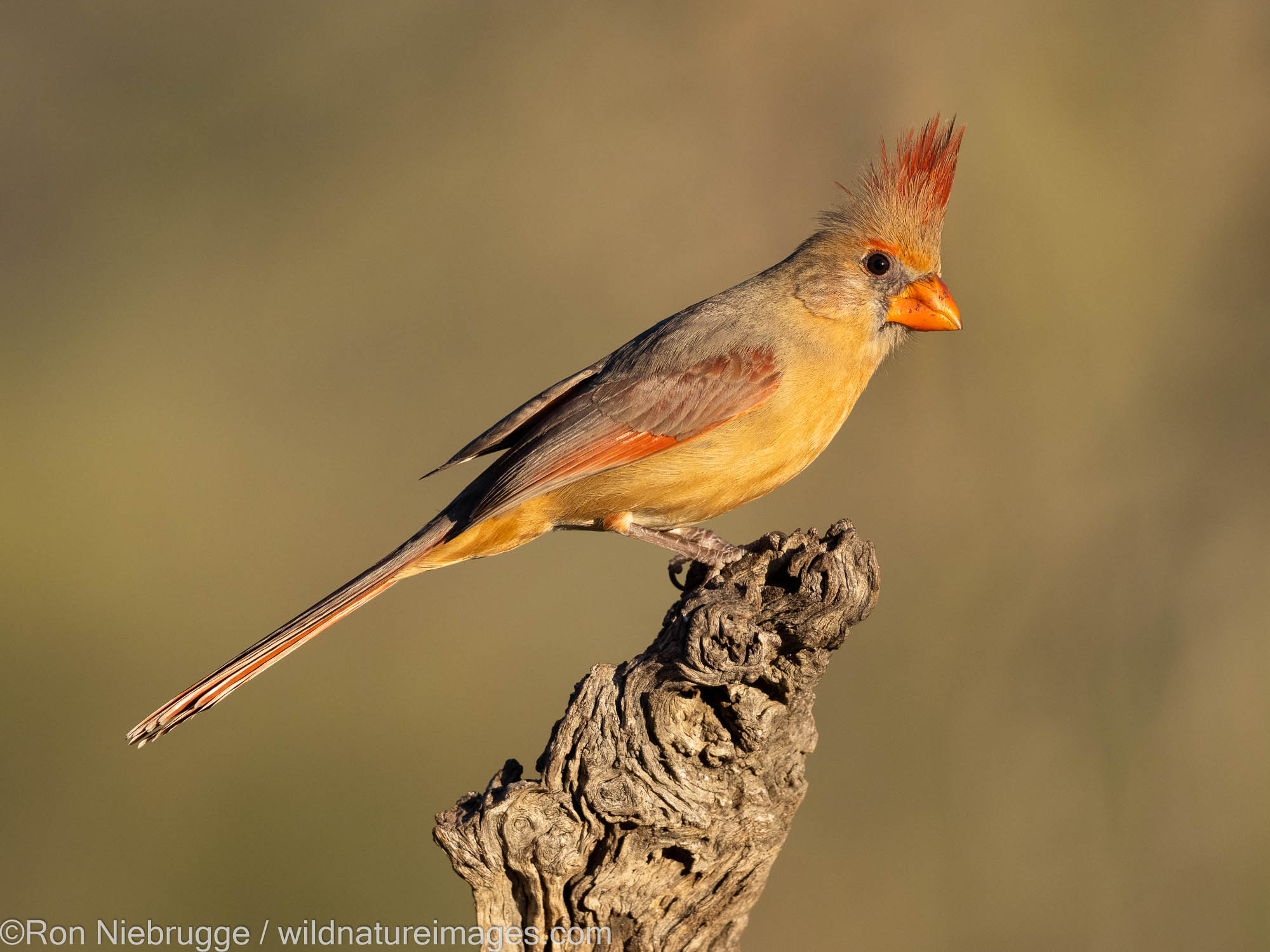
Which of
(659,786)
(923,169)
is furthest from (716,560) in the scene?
(923,169)

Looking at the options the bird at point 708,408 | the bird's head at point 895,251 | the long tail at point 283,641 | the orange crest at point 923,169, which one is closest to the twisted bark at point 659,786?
the bird at point 708,408

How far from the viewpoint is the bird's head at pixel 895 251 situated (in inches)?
157

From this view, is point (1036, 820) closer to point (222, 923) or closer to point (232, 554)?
point (222, 923)

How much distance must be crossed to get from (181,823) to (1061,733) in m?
3.88

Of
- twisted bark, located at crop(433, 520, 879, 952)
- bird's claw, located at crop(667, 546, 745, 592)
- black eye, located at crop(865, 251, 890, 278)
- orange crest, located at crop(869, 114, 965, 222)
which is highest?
orange crest, located at crop(869, 114, 965, 222)

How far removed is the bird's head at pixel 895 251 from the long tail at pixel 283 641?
158 centimetres

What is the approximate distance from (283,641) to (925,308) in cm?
242

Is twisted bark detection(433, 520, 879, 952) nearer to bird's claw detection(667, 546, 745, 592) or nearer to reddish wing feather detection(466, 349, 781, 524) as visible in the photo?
bird's claw detection(667, 546, 745, 592)

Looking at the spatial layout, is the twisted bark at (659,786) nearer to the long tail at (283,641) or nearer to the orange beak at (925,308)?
the long tail at (283,641)

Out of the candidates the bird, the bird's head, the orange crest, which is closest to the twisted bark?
the bird

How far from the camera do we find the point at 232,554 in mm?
5895

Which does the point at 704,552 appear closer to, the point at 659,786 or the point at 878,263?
the point at 659,786

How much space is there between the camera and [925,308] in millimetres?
4004

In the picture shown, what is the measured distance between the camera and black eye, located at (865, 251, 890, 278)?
4016 mm
